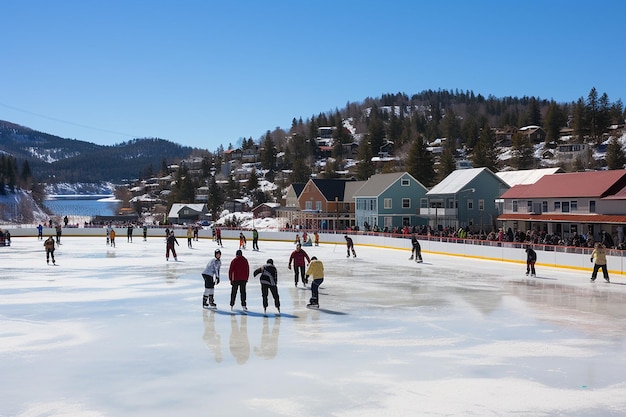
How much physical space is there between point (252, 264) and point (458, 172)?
108 feet

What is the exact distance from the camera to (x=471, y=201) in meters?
49.7

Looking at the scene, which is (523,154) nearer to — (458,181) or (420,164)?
(420,164)

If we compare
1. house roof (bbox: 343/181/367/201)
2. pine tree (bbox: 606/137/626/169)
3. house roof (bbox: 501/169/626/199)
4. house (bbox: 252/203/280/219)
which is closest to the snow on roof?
house roof (bbox: 501/169/626/199)

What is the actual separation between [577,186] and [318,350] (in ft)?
105

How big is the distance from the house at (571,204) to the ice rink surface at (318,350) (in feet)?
58.5

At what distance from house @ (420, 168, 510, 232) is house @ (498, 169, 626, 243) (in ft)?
22.8

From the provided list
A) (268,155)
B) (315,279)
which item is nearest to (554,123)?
(268,155)

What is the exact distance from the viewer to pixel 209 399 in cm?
689

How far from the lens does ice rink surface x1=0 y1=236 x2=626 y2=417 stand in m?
6.77

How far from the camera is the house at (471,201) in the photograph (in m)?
49.2

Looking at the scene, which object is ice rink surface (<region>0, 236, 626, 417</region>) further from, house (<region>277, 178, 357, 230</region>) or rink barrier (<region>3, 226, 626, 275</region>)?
house (<region>277, 178, 357, 230</region>)

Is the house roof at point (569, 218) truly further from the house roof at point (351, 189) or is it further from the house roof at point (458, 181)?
the house roof at point (351, 189)

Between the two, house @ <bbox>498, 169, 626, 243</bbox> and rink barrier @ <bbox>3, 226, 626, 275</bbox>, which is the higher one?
house @ <bbox>498, 169, 626, 243</bbox>

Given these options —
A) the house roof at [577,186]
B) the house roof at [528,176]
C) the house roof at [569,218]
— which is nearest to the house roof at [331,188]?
the house roof at [528,176]
